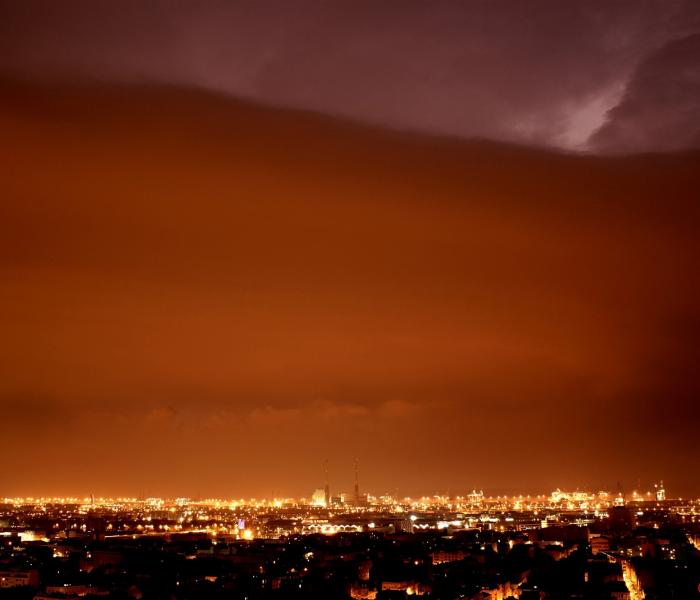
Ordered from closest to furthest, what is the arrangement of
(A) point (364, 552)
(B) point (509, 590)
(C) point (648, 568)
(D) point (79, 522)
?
(B) point (509, 590) → (C) point (648, 568) → (A) point (364, 552) → (D) point (79, 522)

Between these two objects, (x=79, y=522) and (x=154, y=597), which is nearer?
(x=154, y=597)

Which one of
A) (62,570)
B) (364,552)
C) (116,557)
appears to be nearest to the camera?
(62,570)

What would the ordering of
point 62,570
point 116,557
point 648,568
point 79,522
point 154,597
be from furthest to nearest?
point 79,522, point 116,557, point 62,570, point 648,568, point 154,597

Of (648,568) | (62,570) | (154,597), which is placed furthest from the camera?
(62,570)

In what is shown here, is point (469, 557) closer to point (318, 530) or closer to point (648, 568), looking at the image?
point (648, 568)

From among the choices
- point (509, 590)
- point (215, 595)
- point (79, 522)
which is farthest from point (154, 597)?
point (79, 522)

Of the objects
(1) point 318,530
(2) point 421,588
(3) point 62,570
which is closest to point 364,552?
(2) point 421,588

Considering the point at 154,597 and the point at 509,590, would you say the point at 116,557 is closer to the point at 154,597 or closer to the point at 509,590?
the point at 154,597

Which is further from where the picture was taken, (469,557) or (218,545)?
(218,545)

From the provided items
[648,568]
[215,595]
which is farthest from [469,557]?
[215,595]
